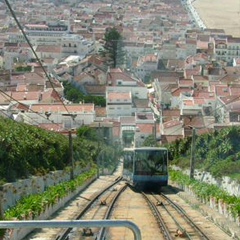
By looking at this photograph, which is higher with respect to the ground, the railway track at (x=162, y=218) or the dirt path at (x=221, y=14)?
the dirt path at (x=221, y=14)

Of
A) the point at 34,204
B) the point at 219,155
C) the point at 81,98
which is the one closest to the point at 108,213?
the point at 34,204

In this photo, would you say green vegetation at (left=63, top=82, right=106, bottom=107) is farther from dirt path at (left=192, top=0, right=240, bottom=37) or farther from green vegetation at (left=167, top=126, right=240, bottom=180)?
dirt path at (left=192, top=0, right=240, bottom=37)

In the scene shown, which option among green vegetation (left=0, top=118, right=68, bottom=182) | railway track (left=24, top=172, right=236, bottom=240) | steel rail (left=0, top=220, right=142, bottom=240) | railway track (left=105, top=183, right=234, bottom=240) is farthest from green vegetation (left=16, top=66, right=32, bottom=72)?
steel rail (left=0, top=220, right=142, bottom=240)

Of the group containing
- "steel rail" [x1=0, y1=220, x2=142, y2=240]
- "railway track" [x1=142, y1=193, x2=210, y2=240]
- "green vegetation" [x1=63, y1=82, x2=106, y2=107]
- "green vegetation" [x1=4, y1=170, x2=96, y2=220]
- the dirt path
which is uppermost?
the dirt path

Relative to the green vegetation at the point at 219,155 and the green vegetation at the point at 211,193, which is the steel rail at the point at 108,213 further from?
the green vegetation at the point at 219,155

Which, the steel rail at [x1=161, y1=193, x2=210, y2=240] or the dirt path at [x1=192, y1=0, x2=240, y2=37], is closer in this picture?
the steel rail at [x1=161, y1=193, x2=210, y2=240]

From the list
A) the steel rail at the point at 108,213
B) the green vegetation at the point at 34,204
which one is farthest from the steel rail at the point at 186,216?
the green vegetation at the point at 34,204

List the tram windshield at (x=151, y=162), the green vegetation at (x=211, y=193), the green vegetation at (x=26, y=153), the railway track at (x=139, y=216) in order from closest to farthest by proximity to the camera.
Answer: the railway track at (x=139, y=216)
the green vegetation at (x=211, y=193)
the green vegetation at (x=26, y=153)
the tram windshield at (x=151, y=162)
